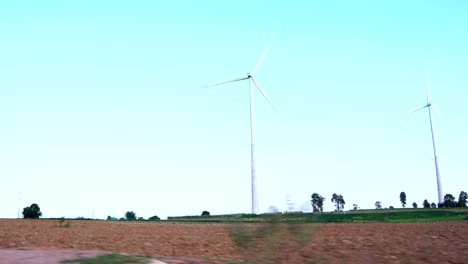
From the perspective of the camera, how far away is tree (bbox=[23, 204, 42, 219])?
11381 centimetres

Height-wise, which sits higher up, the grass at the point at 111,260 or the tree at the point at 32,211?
the tree at the point at 32,211

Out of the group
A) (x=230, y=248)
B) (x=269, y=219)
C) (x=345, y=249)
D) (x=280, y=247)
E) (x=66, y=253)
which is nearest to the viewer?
(x=66, y=253)

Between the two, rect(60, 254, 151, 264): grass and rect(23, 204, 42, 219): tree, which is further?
rect(23, 204, 42, 219): tree

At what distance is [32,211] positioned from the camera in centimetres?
11419

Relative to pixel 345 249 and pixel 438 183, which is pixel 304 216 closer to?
pixel 345 249

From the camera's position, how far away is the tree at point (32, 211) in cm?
11381

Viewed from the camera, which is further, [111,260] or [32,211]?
[32,211]

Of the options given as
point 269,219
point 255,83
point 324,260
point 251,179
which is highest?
point 255,83

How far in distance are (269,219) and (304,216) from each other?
125 centimetres

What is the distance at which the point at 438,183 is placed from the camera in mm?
115125

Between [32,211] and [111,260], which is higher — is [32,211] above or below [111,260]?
above

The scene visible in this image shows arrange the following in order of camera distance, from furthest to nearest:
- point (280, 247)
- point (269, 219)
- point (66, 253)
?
1. point (280, 247)
2. point (269, 219)
3. point (66, 253)

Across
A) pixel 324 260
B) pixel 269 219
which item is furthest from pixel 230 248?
pixel 269 219

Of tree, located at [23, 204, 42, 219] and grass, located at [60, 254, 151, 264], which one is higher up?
tree, located at [23, 204, 42, 219]
